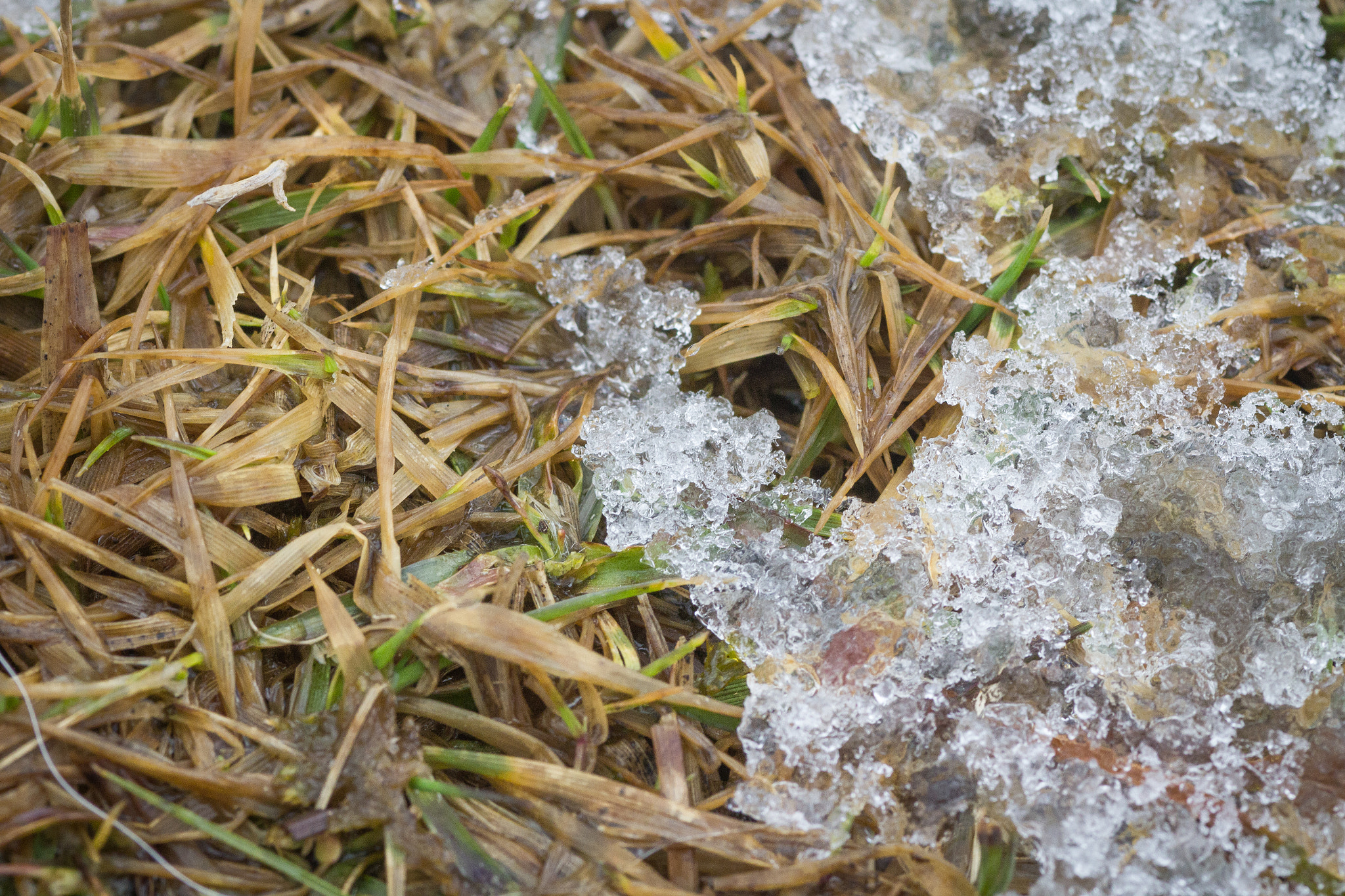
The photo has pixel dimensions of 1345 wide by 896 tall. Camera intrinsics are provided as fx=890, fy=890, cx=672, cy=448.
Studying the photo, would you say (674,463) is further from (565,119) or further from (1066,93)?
(1066,93)

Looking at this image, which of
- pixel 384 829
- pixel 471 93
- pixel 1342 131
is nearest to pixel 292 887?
pixel 384 829

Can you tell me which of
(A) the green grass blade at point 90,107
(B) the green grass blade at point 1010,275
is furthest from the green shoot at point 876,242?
(A) the green grass blade at point 90,107

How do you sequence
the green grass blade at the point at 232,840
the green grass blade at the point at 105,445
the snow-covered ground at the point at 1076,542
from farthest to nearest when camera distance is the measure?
the green grass blade at the point at 105,445 → the snow-covered ground at the point at 1076,542 → the green grass blade at the point at 232,840

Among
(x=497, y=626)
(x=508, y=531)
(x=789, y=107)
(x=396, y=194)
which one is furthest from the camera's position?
(x=789, y=107)

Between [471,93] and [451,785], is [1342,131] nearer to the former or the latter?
Answer: [471,93]

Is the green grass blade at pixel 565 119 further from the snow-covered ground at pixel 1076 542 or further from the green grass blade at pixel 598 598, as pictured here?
the green grass blade at pixel 598 598

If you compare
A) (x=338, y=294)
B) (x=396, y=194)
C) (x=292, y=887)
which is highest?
(x=396, y=194)

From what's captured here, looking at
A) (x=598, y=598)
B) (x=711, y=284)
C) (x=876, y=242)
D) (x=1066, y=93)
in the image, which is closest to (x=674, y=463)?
(x=598, y=598)
